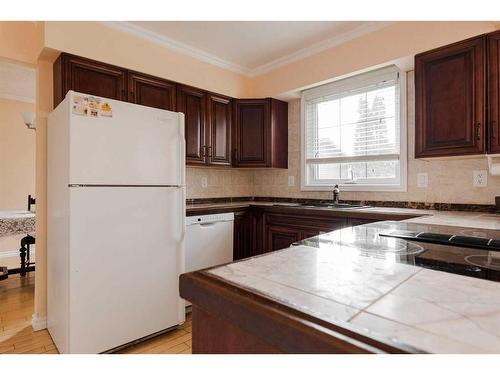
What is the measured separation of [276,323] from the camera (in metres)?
0.44

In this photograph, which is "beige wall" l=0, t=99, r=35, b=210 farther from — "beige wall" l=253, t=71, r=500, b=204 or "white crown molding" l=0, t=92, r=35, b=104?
"beige wall" l=253, t=71, r=500, b=204

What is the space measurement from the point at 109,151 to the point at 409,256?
170cm

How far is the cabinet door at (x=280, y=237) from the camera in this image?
2700 millimetres

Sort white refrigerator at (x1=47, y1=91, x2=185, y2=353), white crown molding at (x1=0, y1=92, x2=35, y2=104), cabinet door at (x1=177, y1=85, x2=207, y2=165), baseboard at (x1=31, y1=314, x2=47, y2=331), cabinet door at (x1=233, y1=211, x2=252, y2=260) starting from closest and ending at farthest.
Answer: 1. white refrigerator at (x1=47, y1=91, x2=185, y2=353)
2. baseboard at (x1=31, y1=314, x2=47, y2=331)
3. cabinet door at (x1=177, y1=85, x2=207, y2=165)
4. cabinet door at (x1=233, y1=211, x2=252, y2=260)
5. white crown molding at (x1=0, y1=92, x2=35, y2=104)

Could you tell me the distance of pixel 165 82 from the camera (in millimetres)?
2650

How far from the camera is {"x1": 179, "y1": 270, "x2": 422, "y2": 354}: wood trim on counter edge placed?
366 millimetres

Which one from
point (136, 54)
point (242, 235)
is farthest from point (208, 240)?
point (136, 54)

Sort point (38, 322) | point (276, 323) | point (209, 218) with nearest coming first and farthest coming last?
point (276, 323), point (38, 322), point (209, 218)

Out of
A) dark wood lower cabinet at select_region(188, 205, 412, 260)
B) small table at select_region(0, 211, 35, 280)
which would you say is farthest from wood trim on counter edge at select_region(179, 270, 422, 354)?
small table at select_region(0, 211, 35, 280)

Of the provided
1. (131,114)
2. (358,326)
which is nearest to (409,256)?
(358,326)

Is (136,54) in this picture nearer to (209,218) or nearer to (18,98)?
(209,218)

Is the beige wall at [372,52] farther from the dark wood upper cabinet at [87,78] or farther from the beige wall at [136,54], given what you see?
the dark wood upper cabinet at [87,78]

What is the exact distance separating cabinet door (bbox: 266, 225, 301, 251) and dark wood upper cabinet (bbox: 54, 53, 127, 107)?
1.77 m

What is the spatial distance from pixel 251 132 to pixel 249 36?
98cm
